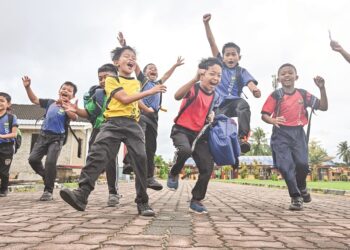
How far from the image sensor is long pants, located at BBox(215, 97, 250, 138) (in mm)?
5180

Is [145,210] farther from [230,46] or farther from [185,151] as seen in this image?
[230,46]

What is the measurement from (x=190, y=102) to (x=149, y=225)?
1.74 meters

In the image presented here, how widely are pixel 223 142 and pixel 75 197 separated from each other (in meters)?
1.80

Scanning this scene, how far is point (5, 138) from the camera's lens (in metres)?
6.50

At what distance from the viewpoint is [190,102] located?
14.4ft

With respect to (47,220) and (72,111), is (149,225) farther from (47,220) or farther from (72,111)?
(72,111)

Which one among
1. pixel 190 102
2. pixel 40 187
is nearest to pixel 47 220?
pixel 190 102

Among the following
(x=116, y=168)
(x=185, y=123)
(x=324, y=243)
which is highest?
(x=185, y=123)

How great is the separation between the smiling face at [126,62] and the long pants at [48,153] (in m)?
2.42

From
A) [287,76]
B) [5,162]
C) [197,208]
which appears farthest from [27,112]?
[197,208]

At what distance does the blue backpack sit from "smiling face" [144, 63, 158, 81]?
1.88m

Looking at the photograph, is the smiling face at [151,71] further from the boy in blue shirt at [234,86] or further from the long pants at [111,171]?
the long pants at [111,171]

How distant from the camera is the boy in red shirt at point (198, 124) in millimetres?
4268

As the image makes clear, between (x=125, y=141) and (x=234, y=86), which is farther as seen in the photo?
(x=234, y=86)
